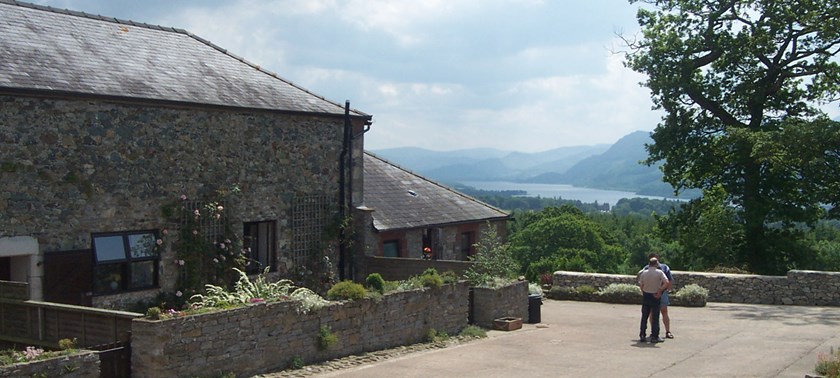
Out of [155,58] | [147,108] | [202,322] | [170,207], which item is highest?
[155,58]

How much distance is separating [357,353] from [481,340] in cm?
326

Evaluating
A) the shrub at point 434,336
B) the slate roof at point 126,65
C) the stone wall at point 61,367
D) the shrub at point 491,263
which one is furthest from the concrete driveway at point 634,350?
the slate roof at point 126,65

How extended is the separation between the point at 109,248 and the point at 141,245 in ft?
2.43

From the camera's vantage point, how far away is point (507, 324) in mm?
17859

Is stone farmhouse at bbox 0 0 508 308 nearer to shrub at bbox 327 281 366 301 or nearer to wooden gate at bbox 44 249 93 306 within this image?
wooden gate at bbox 44 249 93 306

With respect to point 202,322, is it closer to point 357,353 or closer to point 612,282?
point 357,353

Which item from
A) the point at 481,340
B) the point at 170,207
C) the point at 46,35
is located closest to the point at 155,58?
the point at 46,35

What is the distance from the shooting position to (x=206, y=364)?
1148 centimetres

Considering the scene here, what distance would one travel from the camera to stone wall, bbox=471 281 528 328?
18.0 meters

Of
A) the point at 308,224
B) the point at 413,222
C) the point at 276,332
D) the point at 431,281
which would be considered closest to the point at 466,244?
the point at 413,222

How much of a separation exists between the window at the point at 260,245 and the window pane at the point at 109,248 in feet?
11.0

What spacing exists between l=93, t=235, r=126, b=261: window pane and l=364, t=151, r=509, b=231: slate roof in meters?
8.80

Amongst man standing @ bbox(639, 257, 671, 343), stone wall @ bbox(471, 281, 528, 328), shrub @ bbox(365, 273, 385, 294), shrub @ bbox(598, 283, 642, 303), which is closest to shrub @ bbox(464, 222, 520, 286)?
stone wall @ bbox(471, 281, 528, 328)

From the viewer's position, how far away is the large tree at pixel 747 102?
3030cm
